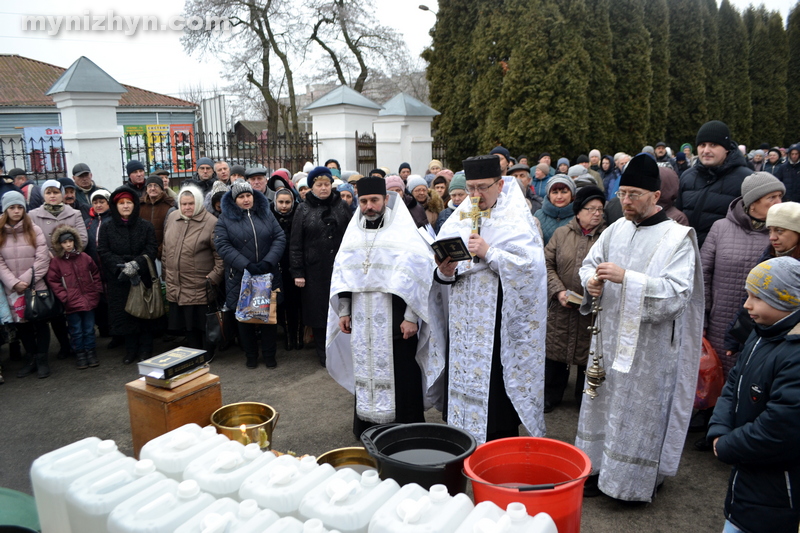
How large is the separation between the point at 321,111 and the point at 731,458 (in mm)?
10563

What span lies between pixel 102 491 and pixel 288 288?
5.20 metres

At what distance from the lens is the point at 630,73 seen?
739 inches

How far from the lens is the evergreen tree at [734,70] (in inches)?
1045

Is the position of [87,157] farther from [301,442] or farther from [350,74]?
[350,74]

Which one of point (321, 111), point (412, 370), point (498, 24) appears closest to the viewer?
point (412, 370)

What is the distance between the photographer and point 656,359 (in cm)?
364

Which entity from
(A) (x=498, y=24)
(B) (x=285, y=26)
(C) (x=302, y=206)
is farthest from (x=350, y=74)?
(C) (x=302, y=206)

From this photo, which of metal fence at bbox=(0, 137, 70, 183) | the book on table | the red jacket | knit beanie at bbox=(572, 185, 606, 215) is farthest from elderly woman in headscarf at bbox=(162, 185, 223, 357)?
knit beanie at bbox=(572, 185, 606, 215)

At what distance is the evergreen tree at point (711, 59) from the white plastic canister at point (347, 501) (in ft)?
88.6

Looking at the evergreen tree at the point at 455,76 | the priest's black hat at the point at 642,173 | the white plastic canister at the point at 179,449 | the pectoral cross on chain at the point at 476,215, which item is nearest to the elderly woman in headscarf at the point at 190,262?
the pectoral cross on chain at the point at 476,215

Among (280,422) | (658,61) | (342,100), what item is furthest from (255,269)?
(658,61)

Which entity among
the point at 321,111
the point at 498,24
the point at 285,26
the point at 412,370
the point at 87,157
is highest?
the point at 285,26

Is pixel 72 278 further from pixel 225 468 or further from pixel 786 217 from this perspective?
pixel 786 217

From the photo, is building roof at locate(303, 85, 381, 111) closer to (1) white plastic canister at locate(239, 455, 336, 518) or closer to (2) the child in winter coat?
(2) the child in winter coat
